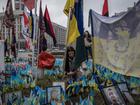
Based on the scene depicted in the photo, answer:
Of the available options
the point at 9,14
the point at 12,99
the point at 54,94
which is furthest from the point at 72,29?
the point at 9,14

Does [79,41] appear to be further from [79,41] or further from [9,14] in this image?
[9,14]

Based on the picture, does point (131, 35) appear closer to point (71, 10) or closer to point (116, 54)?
point (116, 54)

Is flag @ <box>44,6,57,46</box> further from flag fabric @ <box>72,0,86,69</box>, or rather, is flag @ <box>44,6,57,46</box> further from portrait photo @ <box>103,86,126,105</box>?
portrait photo @ <box>103,86,126,105</box>

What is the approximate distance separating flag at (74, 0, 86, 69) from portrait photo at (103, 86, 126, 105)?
2.67 ft

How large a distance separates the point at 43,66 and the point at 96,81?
131 inches

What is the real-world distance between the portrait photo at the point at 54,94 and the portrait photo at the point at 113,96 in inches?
37.0

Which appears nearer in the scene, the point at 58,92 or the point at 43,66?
the point at 58,92

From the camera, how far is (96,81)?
10.2m

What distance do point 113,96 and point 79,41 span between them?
4.55 ft

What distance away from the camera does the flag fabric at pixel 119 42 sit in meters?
6.64

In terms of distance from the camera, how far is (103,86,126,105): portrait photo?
25.6 feet

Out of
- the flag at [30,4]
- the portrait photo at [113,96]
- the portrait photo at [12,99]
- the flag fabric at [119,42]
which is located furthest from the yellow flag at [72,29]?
the flag at [30,4]

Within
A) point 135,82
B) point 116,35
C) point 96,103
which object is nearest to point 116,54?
point 116,35

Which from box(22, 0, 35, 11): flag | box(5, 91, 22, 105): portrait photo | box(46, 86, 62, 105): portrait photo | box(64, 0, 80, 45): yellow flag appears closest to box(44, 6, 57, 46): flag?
box(22, 0, 35, 11): flag
